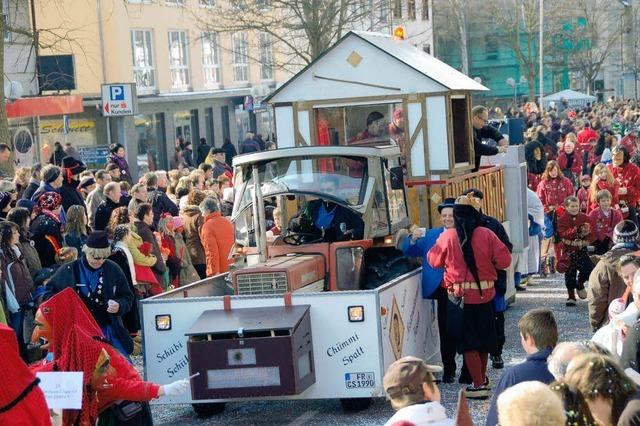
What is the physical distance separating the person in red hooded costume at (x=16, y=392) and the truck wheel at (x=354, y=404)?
4.43 meters

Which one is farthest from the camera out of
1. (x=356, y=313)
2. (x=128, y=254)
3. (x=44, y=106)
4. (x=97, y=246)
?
(x=44, y=106)

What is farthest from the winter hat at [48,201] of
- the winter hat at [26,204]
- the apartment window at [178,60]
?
the apartment window at [178,60]

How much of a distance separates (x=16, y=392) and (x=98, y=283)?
12.8 feet

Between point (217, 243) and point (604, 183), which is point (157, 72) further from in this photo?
point (217, 243)

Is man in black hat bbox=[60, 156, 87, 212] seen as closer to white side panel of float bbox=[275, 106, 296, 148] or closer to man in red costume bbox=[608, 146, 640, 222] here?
white side panel of float bbox=[275, 106, 296, 148]

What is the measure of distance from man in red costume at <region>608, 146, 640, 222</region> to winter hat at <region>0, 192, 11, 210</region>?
9254 mm

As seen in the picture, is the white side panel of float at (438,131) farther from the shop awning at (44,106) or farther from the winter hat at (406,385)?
the shop awning at (44,106)

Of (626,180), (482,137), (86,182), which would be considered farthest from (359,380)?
(626,180)

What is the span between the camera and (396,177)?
40.7ft

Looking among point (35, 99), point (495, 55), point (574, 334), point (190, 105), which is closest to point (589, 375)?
point (574, 334)

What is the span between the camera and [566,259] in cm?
1648

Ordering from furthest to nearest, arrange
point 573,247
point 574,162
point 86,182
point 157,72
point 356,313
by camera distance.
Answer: point 157,72, point 574,162, point 86,182, point 573,247, point 356,313

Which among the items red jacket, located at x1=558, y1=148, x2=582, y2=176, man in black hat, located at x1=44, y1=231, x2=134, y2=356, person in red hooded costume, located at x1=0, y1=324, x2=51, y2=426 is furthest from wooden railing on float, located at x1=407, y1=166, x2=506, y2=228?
red jacket, located at x1=558, y1=148, x2=582, y2=176

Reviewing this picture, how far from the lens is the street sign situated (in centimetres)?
2605
